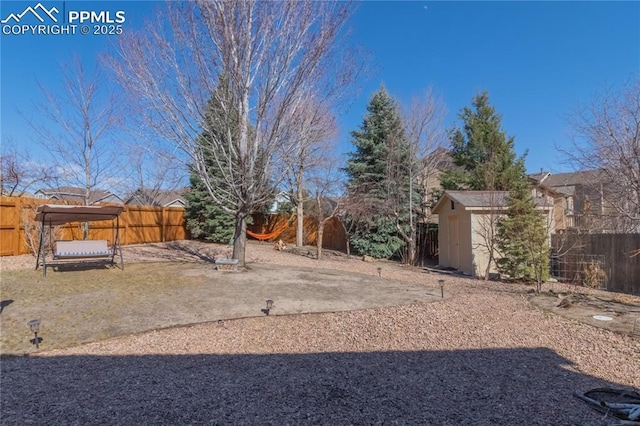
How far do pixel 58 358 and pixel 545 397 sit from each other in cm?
517

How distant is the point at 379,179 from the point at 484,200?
6.35 metres

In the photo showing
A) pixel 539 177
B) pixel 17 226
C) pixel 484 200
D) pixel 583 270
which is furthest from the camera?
pixel 539 177

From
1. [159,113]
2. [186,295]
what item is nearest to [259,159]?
[159,113]

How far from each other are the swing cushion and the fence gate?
12.0 metres

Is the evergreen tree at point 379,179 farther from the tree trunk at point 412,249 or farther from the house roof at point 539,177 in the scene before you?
the house roof at point 539,177

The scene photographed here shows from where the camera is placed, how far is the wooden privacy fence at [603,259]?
9180 mm

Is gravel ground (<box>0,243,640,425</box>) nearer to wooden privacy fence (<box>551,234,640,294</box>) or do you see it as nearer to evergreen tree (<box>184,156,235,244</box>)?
wooden privacy fence (<box>551,234,640,294</box>)

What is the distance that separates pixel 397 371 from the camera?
12.6 feet

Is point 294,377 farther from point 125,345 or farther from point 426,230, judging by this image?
point 426,230

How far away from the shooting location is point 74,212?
8570 millimetres

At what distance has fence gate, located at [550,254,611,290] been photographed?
974cm

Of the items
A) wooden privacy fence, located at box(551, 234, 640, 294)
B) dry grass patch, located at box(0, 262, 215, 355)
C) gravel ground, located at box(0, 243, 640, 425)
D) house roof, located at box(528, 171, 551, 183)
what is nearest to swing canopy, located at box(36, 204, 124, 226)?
dry grass patch, located at box(0, 262, 215, 355)

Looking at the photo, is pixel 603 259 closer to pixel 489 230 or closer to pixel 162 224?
pixel 489 230

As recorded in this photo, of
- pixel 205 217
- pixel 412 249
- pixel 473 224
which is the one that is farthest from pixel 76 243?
pixel 412 249
